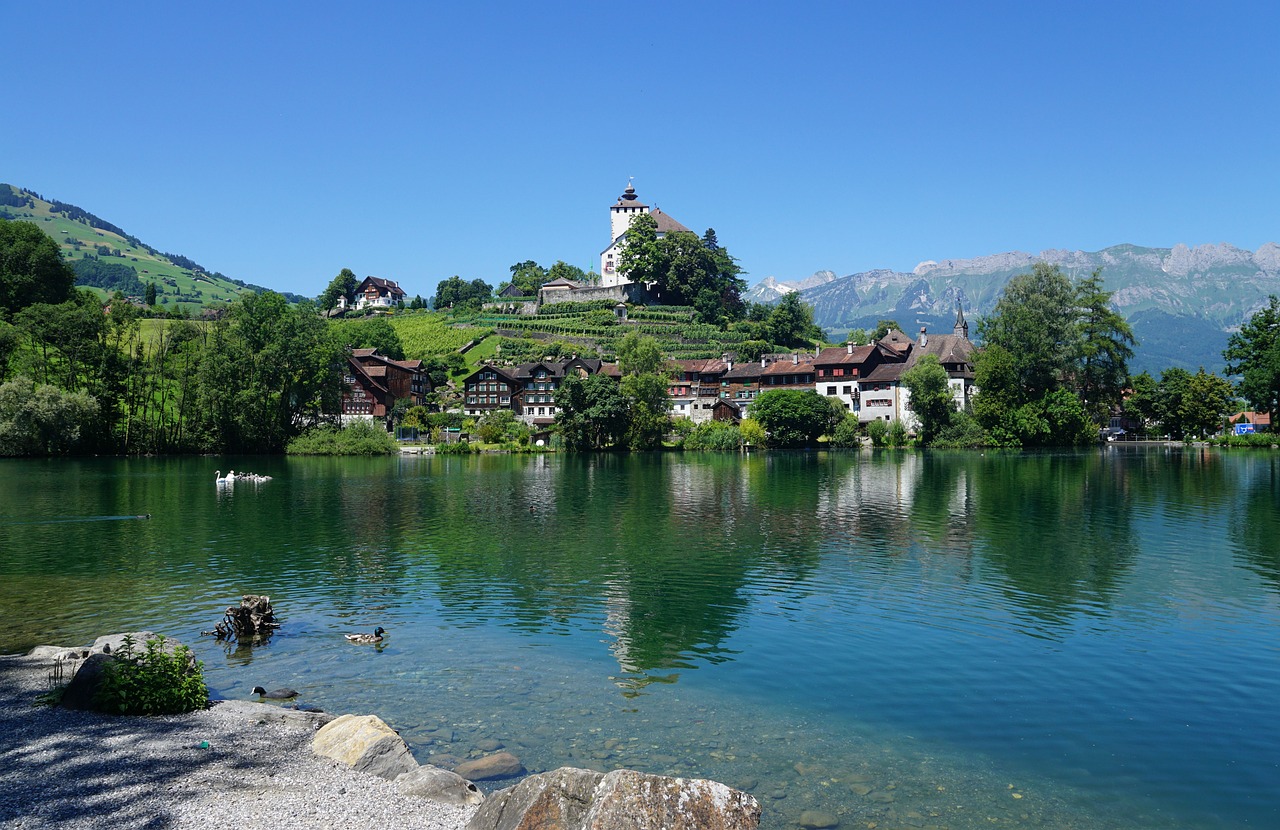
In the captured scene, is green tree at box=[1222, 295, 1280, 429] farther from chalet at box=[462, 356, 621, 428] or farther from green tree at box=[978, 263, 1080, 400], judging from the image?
chalet at box=[462, 356, 621, 428]

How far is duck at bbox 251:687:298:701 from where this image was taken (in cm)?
1572

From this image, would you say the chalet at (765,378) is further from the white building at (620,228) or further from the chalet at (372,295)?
the chalet at (372,295)

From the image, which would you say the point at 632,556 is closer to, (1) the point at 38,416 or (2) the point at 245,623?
(2) the point at 245,623

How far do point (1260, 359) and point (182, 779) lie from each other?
11457cm

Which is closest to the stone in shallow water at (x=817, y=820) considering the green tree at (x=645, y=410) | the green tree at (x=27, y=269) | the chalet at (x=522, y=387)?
the green tree at (x=645, y=410)

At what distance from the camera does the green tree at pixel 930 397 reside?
322 feet

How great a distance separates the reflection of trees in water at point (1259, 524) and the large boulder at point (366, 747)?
24.0 metres

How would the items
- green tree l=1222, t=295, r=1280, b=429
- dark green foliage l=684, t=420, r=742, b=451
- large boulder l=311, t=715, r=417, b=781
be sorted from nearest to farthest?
large boulder l=311, t=715, r=417, b=781 < green tree l=1222, t=295, r=1280, b=429 < dark green foliage l=684, t=420, r=742, b=451

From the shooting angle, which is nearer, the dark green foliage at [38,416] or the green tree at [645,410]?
the dark green foliage at [38,416]

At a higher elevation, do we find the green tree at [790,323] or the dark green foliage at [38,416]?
the green tree at [790,323]

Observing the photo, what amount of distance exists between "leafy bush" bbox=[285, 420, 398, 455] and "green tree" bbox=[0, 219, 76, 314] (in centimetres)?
3697

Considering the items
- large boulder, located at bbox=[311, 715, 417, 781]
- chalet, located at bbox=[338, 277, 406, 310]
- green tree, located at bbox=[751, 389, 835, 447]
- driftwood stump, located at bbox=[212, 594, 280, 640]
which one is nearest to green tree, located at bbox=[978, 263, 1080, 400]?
green tree, located at bbox=[751, 389, 835, 447]

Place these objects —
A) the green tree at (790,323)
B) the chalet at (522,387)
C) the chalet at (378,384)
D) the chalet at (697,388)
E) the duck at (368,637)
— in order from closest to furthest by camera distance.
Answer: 1. the duck at (368,637)
2. the chalet at (378,384)
3. the chalet at (522,387)
4. the chalet at (697,388)
5. the green tree at (790,323)

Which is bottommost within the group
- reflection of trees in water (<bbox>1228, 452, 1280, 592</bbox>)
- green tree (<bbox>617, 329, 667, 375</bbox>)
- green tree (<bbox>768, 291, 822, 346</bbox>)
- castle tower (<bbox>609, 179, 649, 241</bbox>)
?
reflection of trees in water (<bbox>1228, 452, 1280, 592</bbox>)
